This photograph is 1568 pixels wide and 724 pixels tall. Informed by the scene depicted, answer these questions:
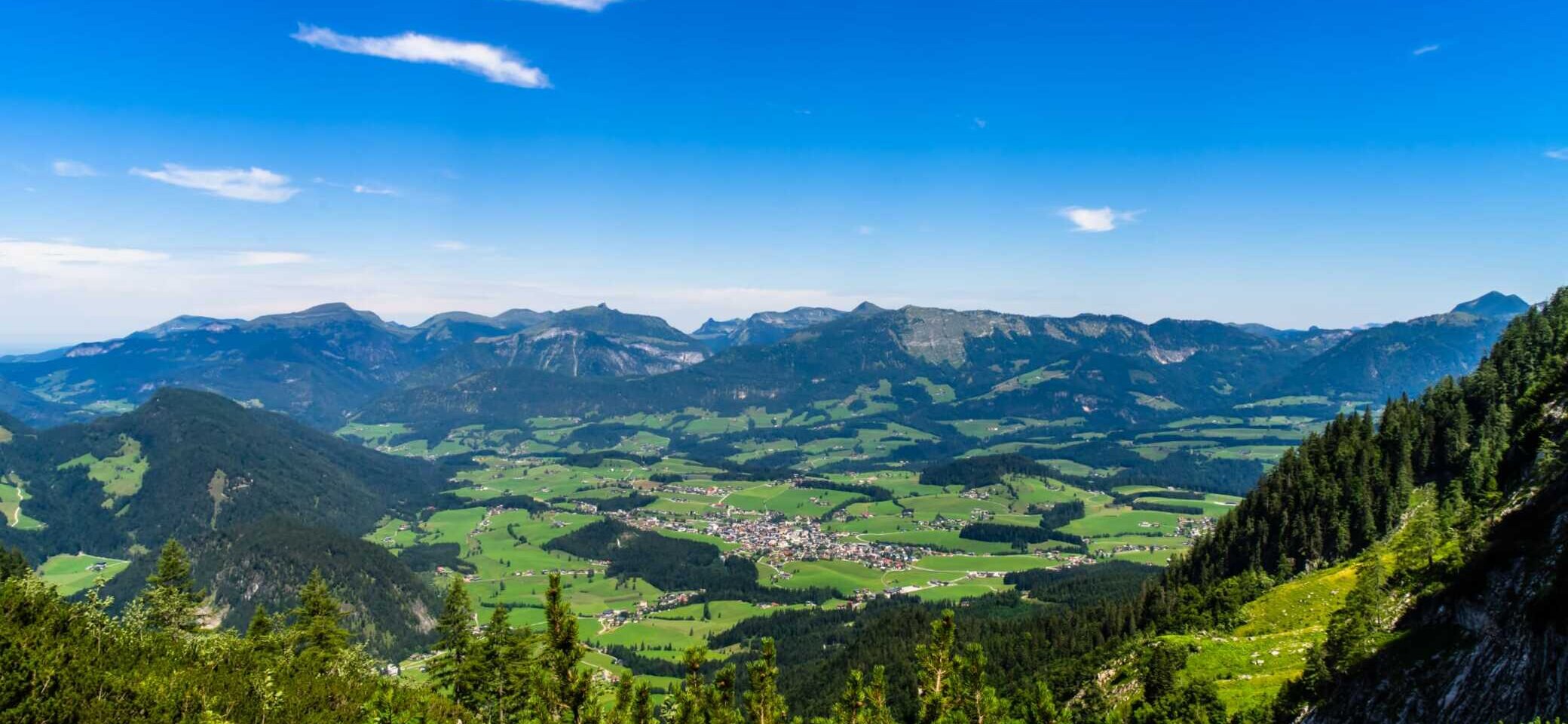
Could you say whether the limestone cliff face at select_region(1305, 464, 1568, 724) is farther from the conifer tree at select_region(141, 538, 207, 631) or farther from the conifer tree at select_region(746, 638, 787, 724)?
the conifer tree at select_region(141, 538, 207, 631)

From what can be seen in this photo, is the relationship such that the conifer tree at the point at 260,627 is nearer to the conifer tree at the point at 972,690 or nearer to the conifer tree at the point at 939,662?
the conifer tree at the point at 939,662

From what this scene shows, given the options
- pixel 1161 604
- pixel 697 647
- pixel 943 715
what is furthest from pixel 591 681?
pixel 1161 604

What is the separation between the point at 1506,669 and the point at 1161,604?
2333 inches

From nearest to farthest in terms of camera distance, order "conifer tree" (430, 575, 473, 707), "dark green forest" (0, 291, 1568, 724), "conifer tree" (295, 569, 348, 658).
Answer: "dark green forest" (0, 291, 1568, 724) → "conifer tree" (430, 575, 473, 707) → "conifer tree" (295, 569, 348, 658)

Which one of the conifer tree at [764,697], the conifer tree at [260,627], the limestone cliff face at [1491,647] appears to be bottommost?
the conifer tree at [260,627]

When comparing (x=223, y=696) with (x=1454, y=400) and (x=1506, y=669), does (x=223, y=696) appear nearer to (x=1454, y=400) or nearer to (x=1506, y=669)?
(x=1506, y=669)

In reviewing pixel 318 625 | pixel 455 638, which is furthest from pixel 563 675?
pixel 318 625

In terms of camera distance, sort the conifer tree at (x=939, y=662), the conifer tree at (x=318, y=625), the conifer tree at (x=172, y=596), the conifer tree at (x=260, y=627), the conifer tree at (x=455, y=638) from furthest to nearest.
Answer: the conifer tree at (x=260, y=627)
the conifer tree at (x=318, y=625)
the conifer tree at (x=172, y=596)
the conifer tree at (x=455, y=638)
the conifer tree at (x=939, y=662)

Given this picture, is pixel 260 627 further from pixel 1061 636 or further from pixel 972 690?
pixel 1061 636

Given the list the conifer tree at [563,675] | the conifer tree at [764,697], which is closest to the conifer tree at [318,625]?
the conifer tree at [563,675]

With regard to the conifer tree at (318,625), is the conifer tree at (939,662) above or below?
above

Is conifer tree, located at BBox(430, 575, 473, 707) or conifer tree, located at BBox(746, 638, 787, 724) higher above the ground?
conifer tree, located at BBox(746, 638, 787, 724)

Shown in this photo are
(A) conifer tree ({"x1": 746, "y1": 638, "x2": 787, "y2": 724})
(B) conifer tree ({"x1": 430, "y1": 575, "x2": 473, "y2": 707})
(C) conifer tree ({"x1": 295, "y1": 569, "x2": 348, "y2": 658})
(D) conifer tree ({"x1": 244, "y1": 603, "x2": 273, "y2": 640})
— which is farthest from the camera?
(D) conifer tree ({"x1": 244, "y1": 603, "x2": 273, "y2": 640})

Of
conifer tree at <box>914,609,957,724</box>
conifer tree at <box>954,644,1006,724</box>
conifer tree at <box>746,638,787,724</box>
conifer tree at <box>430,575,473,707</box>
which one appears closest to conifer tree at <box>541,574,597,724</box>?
conifer tree at <box>746,638,787,724</box>
